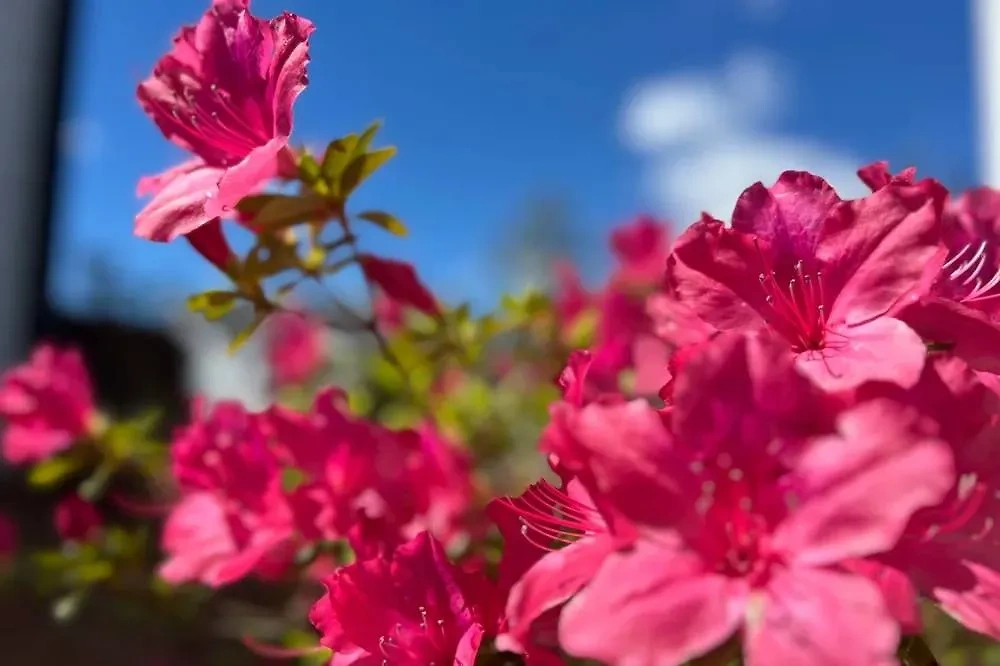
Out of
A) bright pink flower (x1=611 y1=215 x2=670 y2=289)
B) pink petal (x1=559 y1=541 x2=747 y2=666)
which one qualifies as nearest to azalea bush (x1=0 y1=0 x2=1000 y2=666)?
pink petal (x1=559 y1=541 x2=747 y2=666)

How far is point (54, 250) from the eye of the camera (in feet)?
13.0

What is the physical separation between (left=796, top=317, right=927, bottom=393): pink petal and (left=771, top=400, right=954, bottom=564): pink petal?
0.02 m

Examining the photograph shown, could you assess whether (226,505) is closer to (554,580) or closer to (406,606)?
(406,606)

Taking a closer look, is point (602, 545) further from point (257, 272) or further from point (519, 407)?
point (519, 407)

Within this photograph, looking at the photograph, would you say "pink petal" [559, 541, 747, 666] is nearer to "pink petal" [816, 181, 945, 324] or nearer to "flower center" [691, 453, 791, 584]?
"flower center" [691, 453, 791, 584]

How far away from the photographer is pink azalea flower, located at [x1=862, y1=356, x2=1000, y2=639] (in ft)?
1.58

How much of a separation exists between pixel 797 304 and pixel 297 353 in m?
2.39

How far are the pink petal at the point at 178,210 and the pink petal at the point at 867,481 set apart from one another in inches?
16.3

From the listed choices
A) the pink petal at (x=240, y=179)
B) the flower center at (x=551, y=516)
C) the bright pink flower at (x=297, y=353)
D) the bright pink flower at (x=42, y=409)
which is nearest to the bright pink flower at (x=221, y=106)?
the pink petal at (x=240, y=179)

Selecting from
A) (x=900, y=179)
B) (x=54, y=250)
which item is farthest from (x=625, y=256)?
(x=54, y=250)

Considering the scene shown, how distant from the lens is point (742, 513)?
49 cm

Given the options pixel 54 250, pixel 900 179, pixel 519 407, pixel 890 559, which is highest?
pixel 54 250

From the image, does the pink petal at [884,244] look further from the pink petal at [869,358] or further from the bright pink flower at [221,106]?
the bright pink flower at [221,106]

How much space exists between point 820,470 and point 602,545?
0.12 meters
